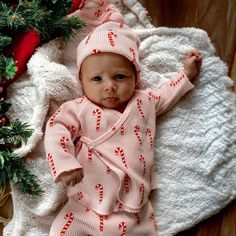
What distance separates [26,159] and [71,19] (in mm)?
414

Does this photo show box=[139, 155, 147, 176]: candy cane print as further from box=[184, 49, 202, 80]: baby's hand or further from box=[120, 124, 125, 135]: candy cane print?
box=[184, 49, 202, 80]: baby's hand

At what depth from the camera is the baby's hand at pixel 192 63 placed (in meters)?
1.32

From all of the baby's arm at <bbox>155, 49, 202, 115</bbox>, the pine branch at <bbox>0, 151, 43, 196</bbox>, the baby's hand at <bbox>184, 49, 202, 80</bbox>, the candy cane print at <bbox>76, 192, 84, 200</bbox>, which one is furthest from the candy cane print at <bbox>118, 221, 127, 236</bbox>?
the baby's hand at <bbox>184, 49, 202, 80</bbox>

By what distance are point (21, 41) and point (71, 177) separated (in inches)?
17.5

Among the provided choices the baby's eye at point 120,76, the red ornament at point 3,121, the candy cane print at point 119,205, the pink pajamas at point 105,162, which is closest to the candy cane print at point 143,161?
the pink pajamas at point 105,162

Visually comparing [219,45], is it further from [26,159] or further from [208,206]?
[26,159]

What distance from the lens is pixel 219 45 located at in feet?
4.54

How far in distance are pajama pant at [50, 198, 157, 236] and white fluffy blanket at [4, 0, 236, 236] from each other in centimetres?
6

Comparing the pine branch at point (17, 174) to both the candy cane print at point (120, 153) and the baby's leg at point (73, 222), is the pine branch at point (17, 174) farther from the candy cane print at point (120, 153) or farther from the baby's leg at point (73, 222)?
the candy cane print at point (120, 153)

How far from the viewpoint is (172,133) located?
51.8 inches

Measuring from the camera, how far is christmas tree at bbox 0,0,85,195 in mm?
1154

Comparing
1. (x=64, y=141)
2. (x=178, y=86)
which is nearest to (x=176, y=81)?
(x=178, y=86)

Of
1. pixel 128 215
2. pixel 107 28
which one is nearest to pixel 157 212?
pixel 128 215

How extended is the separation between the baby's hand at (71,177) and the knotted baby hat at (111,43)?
0.30 m
